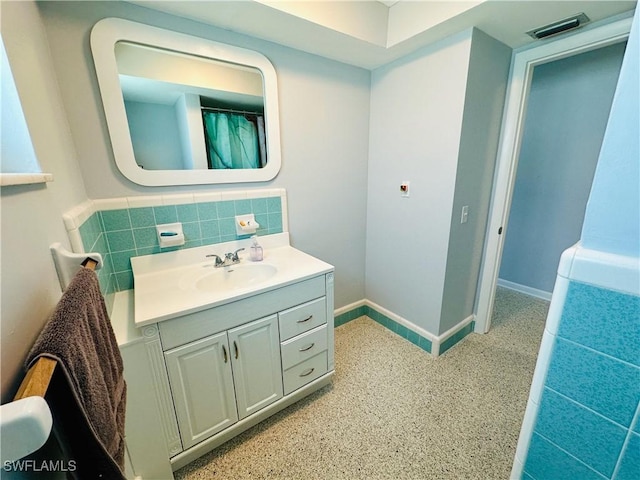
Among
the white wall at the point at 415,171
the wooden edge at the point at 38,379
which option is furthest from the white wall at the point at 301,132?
the wooden edge at the point at 38,379

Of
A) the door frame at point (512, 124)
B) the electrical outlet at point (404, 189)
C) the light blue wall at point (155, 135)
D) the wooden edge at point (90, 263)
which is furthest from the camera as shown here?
the electrical outlet at point (404, 189)

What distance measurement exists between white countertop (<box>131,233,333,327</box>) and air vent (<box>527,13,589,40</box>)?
173 centimetres

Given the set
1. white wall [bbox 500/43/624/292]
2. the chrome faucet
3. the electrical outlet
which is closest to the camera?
the chrome faucet

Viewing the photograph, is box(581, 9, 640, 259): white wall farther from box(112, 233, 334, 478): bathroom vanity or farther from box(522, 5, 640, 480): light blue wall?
box(112, 233, 334, 478): bathroom vanity

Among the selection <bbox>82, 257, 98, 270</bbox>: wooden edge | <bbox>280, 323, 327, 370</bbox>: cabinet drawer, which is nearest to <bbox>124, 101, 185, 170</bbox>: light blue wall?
<bbox>82, 257, 98, 270</bbox>: wooden edge

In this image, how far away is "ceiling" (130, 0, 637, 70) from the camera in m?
1.21

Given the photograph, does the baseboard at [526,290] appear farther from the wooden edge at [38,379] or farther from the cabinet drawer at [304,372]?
the wooden edge at [38,379]

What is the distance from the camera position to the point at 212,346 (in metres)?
1.16

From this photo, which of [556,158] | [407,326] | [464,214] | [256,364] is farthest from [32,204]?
[556,158]

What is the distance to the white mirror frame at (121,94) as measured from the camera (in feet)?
3.82

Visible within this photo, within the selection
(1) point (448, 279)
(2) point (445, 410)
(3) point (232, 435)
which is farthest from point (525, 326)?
(3) point (232, 435)

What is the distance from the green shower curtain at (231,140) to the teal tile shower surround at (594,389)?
155 centimetres

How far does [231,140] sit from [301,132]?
473mm

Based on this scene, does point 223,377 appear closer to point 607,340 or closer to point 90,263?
point 90,263
